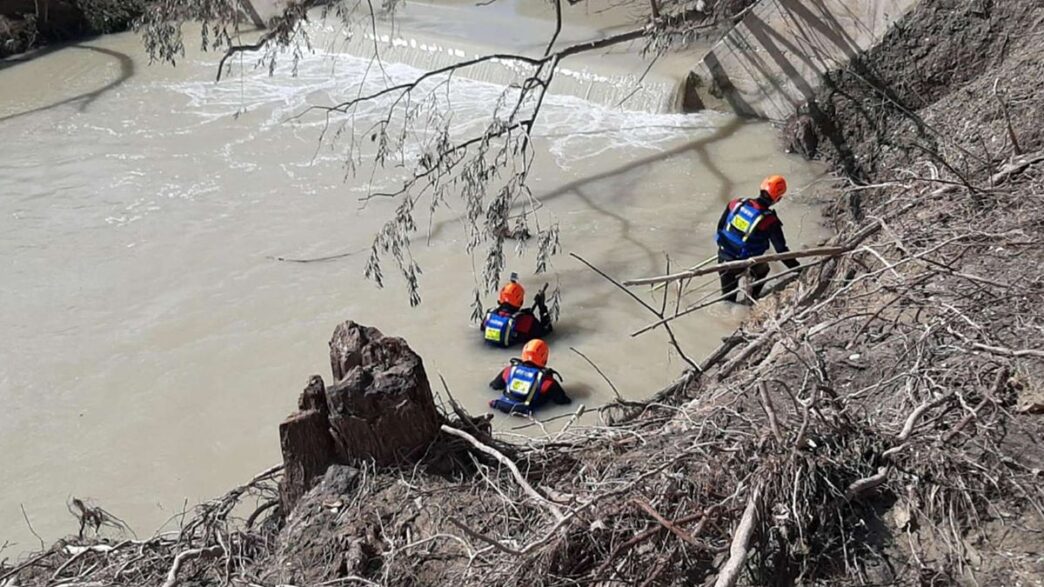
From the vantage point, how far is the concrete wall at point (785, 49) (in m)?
10.9

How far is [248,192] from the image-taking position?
37.0ft

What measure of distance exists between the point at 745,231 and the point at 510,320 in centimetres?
189

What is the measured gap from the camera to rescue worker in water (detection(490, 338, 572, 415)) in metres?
6.82

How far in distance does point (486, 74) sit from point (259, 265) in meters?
5.79

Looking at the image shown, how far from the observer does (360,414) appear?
3.94 meters

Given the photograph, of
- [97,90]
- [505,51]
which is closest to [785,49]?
[505,51]

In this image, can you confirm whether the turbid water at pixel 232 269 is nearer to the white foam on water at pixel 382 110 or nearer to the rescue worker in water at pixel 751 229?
the white foam on water at pixel 382 110

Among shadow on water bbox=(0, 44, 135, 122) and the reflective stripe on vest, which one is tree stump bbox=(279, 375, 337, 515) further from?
shadow on water bbox=(0, 44, 135, 122)

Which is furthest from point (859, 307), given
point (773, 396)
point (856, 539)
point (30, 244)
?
point (30, 244)

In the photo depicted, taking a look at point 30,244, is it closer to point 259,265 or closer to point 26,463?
point 259,265

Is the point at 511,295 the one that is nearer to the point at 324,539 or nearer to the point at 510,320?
the point at 510,320

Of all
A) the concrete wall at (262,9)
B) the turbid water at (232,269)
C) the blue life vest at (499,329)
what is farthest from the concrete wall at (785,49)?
the concrete wall at (262,9)

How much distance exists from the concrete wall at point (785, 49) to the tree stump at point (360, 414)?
845 cm

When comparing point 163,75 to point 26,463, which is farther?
point 163,75
